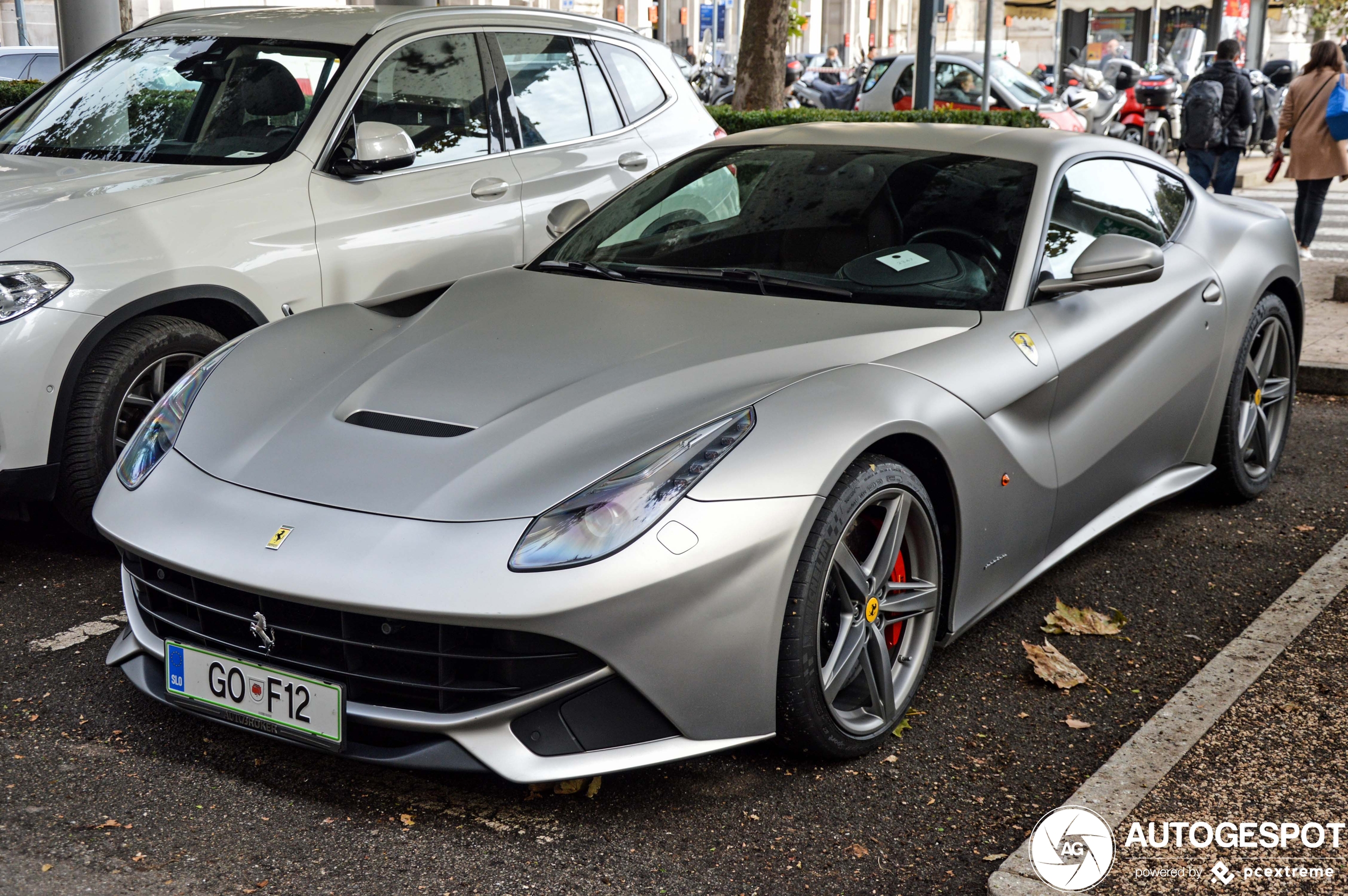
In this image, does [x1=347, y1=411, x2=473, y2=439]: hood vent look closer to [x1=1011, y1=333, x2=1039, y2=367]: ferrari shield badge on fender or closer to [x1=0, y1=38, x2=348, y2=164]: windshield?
[x1=1011, y1=333, x2=1039, y2=367]: ferrari shield badge on fender

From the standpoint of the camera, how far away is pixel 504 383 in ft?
10.3

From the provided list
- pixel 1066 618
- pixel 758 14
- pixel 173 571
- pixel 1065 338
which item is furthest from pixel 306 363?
pixel 758 14

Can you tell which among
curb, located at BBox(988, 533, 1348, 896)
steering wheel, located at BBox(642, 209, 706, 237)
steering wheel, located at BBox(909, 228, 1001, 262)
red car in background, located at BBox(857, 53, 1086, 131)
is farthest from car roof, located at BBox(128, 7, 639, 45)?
red car in background, located at BBox(857, 53, 1086, 131)

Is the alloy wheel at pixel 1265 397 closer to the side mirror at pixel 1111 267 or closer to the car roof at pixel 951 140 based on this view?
the car roof at pixel 951 140

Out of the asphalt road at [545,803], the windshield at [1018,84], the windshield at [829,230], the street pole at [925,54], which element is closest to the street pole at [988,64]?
the windshield at [1018,84]

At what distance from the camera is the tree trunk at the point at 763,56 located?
1328 cm

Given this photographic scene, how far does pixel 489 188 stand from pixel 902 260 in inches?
88.4

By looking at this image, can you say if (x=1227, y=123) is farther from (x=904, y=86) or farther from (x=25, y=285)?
(x=25, y=285)

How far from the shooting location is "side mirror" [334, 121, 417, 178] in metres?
4.77

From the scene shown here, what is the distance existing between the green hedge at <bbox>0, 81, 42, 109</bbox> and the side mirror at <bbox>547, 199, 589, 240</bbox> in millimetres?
6770

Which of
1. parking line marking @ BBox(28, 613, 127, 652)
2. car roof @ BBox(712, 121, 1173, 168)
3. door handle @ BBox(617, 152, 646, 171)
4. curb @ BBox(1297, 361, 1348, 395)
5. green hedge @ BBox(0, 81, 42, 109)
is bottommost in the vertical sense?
curb @ BBox(1297, 361, 1348, 395)

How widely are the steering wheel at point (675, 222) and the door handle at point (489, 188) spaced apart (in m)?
1.43

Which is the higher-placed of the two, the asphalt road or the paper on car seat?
the paper on car seat

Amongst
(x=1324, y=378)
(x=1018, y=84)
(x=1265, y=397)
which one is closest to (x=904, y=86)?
(x=1018, y=84)
